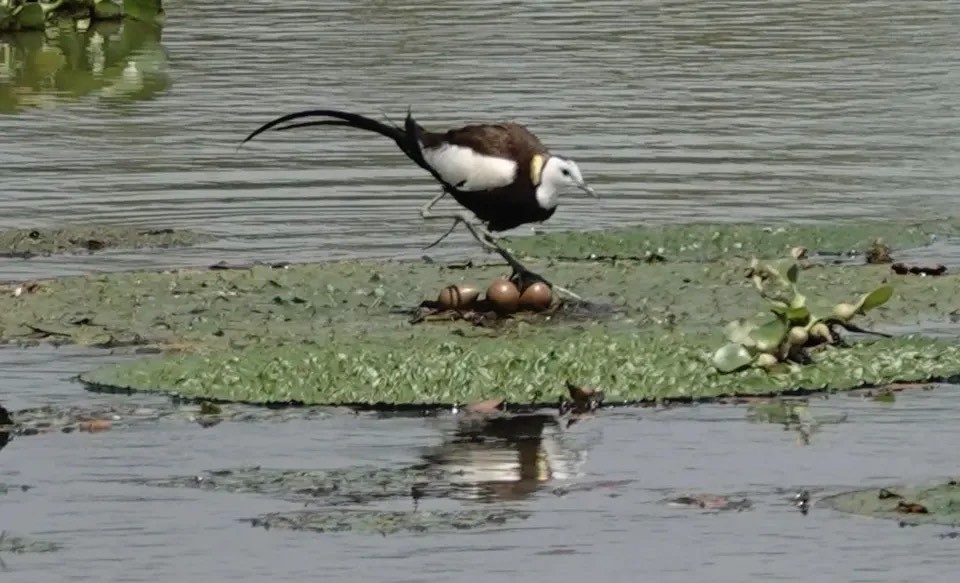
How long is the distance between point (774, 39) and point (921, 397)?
51.1 feet

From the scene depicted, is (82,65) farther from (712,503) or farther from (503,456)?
(712,503)

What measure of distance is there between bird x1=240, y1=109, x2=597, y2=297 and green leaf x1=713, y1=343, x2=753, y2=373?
1.86 metres

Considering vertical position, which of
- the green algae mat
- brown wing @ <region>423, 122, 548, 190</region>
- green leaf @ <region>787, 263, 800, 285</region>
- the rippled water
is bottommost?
the rippled water

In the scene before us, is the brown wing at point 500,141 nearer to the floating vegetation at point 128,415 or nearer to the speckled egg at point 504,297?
the speckled egg at point 504,297

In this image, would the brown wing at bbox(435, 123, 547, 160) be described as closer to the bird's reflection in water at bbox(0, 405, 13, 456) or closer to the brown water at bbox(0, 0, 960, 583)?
the brown water at bbox(0, 0, 960, 583)

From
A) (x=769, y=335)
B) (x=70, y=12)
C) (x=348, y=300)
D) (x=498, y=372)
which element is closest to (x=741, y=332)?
(x=769, y=335)

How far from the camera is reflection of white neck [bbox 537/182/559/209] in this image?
11891 mm

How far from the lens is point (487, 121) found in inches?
731

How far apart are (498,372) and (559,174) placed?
2049 mm

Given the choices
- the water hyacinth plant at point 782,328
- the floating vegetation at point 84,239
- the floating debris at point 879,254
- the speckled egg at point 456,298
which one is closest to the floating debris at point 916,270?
the floating debris at point 879,254

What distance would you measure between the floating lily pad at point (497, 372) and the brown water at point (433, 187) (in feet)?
0.93

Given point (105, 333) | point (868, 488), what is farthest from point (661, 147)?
point (868, 488)

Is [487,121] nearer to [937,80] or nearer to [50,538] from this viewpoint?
[937,80]

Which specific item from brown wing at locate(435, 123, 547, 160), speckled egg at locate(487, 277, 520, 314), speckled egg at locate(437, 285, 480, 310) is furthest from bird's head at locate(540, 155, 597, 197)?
speckled egg at locate(437, 285, 480, 310)
